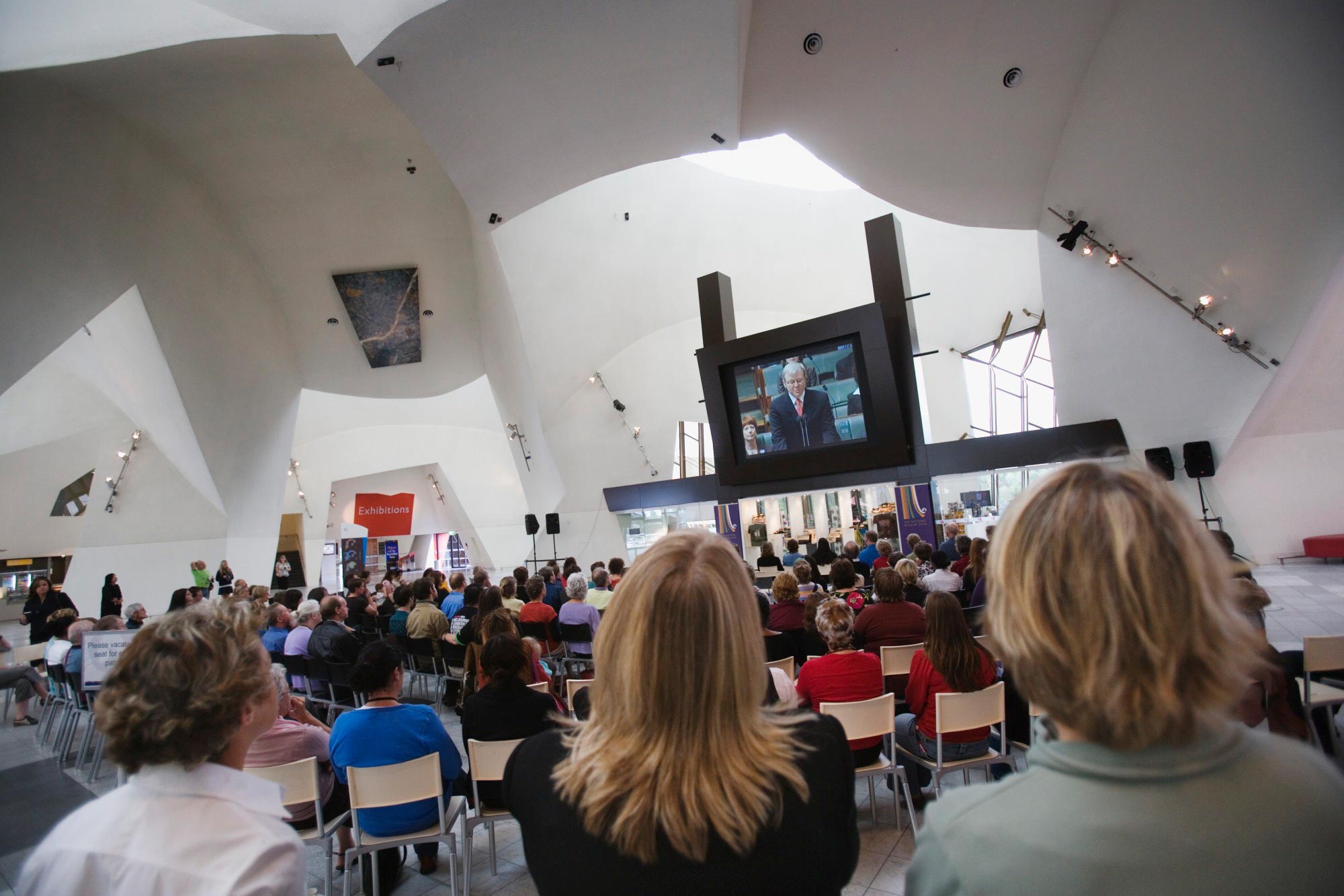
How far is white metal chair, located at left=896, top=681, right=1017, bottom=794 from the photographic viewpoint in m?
3.01

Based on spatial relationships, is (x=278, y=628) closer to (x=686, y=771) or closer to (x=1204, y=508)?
(x=686, y=771)

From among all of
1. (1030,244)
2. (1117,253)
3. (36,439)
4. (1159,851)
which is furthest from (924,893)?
(36,439)

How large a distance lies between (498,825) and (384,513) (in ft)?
71.2

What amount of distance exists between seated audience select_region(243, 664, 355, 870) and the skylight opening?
1480 centimetres

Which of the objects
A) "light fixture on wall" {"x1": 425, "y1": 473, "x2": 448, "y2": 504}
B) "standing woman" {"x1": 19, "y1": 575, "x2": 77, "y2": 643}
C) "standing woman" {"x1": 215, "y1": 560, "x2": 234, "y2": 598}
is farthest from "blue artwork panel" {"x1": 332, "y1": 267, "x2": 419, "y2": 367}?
"light fixture on wall" {"x1": 425, "y1": 473, "x2": 448, "y2": 504}

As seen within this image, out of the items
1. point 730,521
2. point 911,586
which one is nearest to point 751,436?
point 730,521

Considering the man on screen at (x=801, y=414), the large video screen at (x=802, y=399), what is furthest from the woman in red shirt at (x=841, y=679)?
the man on screen at (x=801, y=414)

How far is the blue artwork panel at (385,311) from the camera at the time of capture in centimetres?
1338

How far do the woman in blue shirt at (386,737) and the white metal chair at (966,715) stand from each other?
216cm

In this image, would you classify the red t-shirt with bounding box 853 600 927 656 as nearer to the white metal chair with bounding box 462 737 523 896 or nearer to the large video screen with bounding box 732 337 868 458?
the white metal chair with bounding box 462 737 523 896

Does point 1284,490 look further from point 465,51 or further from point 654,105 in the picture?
point 465,51

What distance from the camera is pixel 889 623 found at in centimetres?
443

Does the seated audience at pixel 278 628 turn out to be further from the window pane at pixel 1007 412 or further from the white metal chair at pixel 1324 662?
the window pane at pixel 1007 412

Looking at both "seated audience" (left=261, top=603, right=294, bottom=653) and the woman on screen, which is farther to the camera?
the woman on screen
